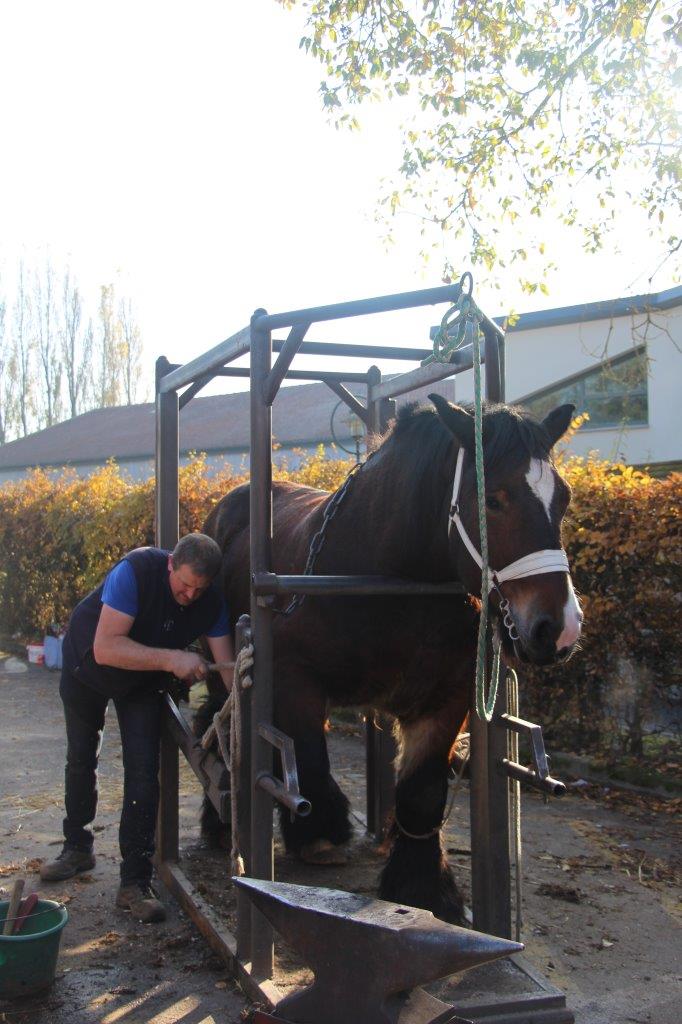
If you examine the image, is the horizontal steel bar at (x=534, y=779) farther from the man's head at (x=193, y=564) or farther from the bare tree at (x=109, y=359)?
the bare tree at (x=109, y=359)

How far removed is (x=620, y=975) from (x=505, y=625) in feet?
5.54

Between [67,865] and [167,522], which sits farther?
[167,522]

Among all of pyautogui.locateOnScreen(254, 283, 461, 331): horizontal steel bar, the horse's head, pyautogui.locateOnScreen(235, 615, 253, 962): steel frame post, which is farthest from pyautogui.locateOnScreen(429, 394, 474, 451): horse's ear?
pyautogui.locateOnScreen(235, 615, 253, 962): steel frame post

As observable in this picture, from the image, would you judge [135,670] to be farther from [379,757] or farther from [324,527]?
[379,757]

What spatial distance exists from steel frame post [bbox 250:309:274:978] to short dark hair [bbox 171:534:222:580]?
705 millimetres

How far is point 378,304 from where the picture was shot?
3021mm

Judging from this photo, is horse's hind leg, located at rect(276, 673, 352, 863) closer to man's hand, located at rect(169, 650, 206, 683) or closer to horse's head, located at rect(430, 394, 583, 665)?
man's hand, located at rect(169, 650, 206, 683)

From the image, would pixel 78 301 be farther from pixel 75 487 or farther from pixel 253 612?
pixel 253 612

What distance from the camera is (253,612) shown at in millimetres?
3188

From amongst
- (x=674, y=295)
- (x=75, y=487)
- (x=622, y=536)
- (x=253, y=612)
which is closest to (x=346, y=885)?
(x=253, y=612)

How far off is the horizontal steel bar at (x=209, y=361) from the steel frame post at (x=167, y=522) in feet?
0.32

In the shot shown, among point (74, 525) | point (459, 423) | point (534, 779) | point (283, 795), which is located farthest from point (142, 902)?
point (74, 525)

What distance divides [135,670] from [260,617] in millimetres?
1150

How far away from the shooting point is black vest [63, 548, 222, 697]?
4082mm
